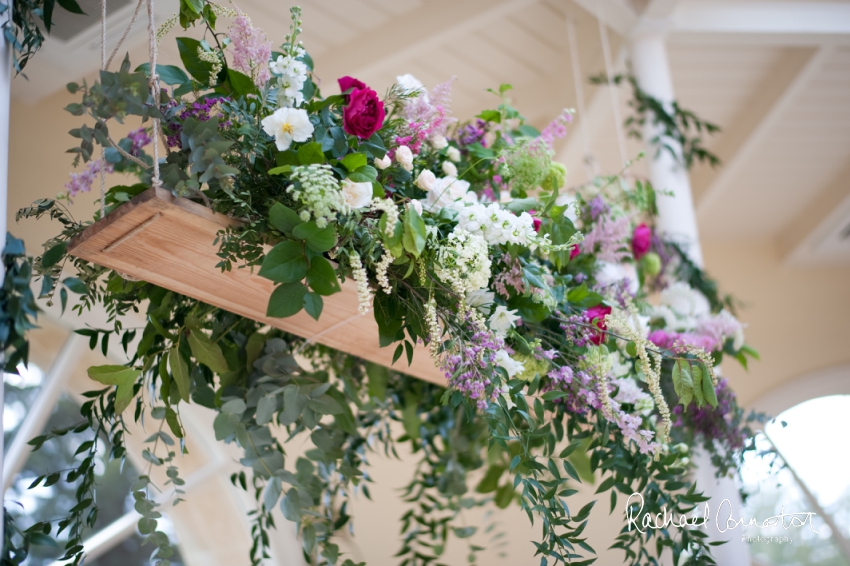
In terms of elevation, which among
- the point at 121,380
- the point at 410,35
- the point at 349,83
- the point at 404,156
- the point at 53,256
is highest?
the point at 410,35

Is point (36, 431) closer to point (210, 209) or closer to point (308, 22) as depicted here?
point (308, 22)

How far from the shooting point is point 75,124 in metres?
2.94

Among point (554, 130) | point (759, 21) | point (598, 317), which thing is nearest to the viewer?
point (598, 317)

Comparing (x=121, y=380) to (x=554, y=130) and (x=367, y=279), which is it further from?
(x=554, y=130)

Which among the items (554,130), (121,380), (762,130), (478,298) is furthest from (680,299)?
(762,130)

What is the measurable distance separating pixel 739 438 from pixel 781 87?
103 inches

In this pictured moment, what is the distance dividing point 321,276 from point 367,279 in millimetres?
100

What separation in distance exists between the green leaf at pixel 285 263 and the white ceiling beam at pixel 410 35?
95.0 inches

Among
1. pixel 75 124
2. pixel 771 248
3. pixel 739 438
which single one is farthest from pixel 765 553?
pixel 75 124

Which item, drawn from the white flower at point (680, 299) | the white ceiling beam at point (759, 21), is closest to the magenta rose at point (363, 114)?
the white flower at point (680, 299)

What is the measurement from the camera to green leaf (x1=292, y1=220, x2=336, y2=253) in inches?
37.0

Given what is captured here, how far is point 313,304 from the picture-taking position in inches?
38.1

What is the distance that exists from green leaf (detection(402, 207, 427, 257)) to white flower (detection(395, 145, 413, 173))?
22cm

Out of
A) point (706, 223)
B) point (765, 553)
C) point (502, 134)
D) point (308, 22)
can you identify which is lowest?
point (765, 553)
